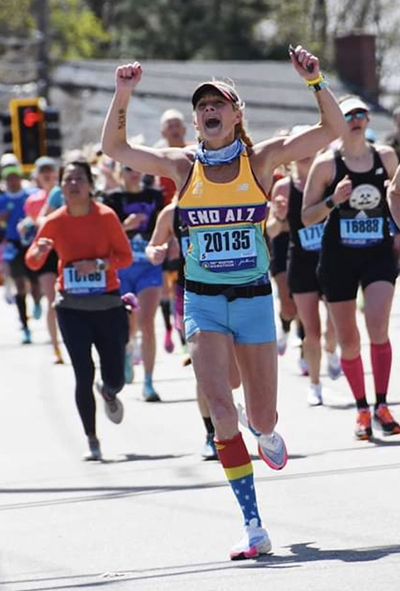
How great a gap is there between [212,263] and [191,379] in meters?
7.20

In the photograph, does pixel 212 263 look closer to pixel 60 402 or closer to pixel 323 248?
pixel 323 248

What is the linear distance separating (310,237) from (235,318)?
479 cm

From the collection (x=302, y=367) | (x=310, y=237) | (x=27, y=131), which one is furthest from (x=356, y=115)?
(x=27, y=131)

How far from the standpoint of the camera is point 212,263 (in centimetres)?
729

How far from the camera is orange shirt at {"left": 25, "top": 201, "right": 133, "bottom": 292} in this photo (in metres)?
10.5

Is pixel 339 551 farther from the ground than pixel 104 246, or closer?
closer

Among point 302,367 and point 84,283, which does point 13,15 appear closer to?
point 302,367

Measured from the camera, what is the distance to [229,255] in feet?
23.8

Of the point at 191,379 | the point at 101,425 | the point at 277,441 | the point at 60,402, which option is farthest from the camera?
the point at 191,379

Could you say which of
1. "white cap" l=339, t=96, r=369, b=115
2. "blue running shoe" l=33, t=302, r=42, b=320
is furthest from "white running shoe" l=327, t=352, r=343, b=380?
"blue running shoe" l=33, t=302, r=42, b=320

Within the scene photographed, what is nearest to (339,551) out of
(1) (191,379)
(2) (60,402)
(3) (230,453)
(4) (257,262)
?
(3) (230,453)

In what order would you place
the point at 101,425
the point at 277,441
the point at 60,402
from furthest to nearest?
1. the point at 60,402
2. the point at 101,425
3. the point at 277,441

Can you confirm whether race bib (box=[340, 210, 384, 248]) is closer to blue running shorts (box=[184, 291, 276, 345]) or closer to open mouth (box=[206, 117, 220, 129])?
blue running shorts (box=[184, 291, 276, 345])

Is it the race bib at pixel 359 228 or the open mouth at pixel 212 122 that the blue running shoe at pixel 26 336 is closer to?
the race bib at pixel 359 228
